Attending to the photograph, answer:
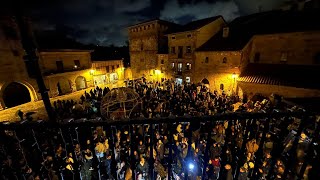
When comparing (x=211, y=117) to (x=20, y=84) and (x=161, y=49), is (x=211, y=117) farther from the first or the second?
(x=161, y=49)

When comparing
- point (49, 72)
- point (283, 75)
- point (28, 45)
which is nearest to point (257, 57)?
point (283, 75)

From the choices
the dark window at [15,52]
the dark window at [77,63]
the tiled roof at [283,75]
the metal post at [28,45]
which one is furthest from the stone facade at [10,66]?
the tiled roof at [283,75]

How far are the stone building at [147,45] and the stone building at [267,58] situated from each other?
10587 millimetres

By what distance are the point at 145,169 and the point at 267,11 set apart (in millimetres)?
36100

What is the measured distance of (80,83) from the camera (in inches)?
1208

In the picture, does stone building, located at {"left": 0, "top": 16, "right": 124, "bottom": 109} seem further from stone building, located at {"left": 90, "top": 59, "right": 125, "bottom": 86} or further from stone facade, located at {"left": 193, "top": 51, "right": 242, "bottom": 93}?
stone facade, located at {"left": 193, "top": 51, "right": 242, "bottom": 93}

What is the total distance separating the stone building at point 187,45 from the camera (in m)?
26.5

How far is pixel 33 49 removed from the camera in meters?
2.38

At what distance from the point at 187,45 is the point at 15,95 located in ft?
86.7

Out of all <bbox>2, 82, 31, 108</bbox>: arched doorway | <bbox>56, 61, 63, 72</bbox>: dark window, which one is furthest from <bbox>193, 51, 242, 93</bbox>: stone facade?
<bbox>2, 82, 31, 108</bbox>: arched doorway

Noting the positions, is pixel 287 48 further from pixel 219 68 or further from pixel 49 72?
pixel 49 72

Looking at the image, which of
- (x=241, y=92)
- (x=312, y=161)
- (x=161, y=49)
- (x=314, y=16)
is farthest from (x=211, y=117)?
(x=161, y=49)

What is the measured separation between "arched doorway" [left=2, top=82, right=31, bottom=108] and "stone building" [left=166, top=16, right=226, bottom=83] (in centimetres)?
2303

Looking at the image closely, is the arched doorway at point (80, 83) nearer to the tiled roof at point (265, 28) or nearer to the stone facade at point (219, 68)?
the stone facade at point (219, 68)
